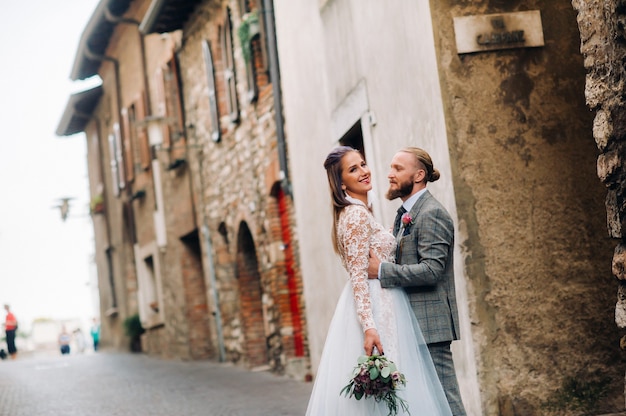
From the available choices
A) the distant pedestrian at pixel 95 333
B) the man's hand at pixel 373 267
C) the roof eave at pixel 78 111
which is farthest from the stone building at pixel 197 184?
the distant pedestrian at pixel 95 333

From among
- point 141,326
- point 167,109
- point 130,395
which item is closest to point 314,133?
point 130,395

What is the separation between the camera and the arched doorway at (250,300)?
15602mm

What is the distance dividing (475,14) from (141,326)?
17608 mm

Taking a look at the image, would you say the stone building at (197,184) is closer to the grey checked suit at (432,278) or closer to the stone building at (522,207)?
the stone building at (522,207)

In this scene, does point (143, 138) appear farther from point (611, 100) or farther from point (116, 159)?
point (611, 100)

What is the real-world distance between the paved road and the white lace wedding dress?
4.70 m

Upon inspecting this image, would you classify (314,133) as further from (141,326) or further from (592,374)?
(141,326)

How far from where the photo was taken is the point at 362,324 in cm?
449

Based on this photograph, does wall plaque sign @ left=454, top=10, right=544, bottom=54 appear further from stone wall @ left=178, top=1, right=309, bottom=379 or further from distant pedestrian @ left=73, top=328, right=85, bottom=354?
distant pedestrian @ left=73, top=328, right=85, bottom=354

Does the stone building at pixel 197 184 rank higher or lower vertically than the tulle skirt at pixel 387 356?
higher

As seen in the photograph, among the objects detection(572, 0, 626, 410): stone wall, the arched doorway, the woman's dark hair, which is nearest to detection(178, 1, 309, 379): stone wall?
the arched doorway

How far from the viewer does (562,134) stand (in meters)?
7.05

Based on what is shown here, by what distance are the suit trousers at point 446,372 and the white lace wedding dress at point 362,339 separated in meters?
0.08

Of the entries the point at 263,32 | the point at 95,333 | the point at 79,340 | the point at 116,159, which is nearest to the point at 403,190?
the point at 263,32
